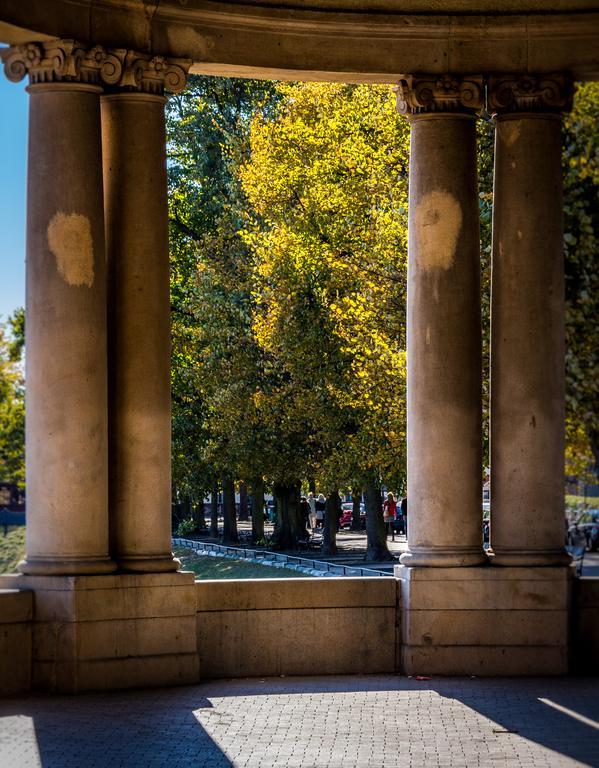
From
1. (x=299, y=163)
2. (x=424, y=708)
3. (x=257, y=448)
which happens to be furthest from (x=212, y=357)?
(x=424, y=708)

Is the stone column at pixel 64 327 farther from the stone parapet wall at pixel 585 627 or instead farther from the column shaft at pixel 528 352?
the stone parapet wall at pixel 585 627

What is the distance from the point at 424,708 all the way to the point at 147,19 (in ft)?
52.9

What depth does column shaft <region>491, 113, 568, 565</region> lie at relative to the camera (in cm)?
3481

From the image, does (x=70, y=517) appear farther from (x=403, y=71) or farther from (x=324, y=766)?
(x=403, y=71)

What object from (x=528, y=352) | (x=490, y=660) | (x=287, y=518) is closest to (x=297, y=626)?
(x=490, y=660)

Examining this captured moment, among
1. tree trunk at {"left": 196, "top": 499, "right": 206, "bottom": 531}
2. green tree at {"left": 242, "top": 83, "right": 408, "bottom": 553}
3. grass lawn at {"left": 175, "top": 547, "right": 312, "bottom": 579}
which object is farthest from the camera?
tree trunk at {"left": 196, "top": 499, "right": 206, "bottom": 531}

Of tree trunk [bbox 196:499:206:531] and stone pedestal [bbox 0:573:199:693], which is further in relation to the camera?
tree trunk [bbox 196:499:206:531]

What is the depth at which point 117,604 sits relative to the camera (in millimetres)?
32219

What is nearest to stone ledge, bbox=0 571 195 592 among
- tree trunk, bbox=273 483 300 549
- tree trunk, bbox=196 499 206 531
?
tree trunk, bbox=273 483 300 549

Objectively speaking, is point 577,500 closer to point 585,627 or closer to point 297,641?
point 585,627

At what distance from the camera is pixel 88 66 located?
107 ft

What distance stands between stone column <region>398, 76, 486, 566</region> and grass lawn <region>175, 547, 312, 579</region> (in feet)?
163

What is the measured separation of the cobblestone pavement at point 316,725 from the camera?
24672mm

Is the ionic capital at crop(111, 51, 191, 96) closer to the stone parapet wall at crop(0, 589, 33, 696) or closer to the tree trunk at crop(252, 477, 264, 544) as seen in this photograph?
the stone parapet wall at crop(0, 589, 33, 696)
